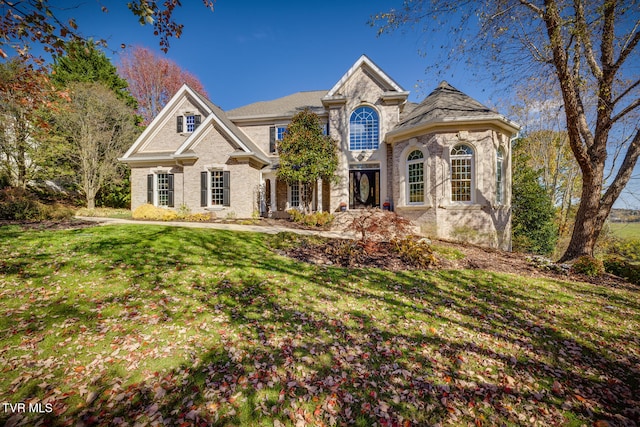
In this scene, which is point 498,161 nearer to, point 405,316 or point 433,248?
point 433,248

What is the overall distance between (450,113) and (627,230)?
38.0ft

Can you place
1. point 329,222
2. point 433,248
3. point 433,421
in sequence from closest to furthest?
point 433,421
point 433,248
point 329,222

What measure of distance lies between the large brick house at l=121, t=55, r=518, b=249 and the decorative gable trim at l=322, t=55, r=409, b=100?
2.2 inches

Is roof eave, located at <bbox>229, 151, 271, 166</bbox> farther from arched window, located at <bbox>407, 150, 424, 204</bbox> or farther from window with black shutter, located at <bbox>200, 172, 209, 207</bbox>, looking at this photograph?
arched window, located at <bbox>407, 150, 424, 204</bbox>

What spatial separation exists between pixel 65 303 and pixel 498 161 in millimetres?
15719

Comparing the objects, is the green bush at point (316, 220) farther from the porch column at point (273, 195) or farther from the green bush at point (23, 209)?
the green bush at point (23, 209)

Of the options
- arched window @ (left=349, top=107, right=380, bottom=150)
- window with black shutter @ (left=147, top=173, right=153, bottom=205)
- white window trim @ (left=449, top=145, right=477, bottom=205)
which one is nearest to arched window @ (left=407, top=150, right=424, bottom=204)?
white window trim @ (left=449, top=145, right=477, bottom=205)

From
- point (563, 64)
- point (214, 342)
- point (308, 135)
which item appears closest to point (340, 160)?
point (308, 135)

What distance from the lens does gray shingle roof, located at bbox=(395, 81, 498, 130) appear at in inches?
450

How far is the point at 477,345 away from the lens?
380 cm

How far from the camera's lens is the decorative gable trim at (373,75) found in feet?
48.6

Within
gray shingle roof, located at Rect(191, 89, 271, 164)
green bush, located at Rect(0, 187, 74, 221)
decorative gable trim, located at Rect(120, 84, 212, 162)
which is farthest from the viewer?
decorative gable trim, located at Rect(120, 84, 212, 162)

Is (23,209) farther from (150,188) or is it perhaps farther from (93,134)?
(93,134)

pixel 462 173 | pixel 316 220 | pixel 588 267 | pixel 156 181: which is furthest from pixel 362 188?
pixel 156 181
